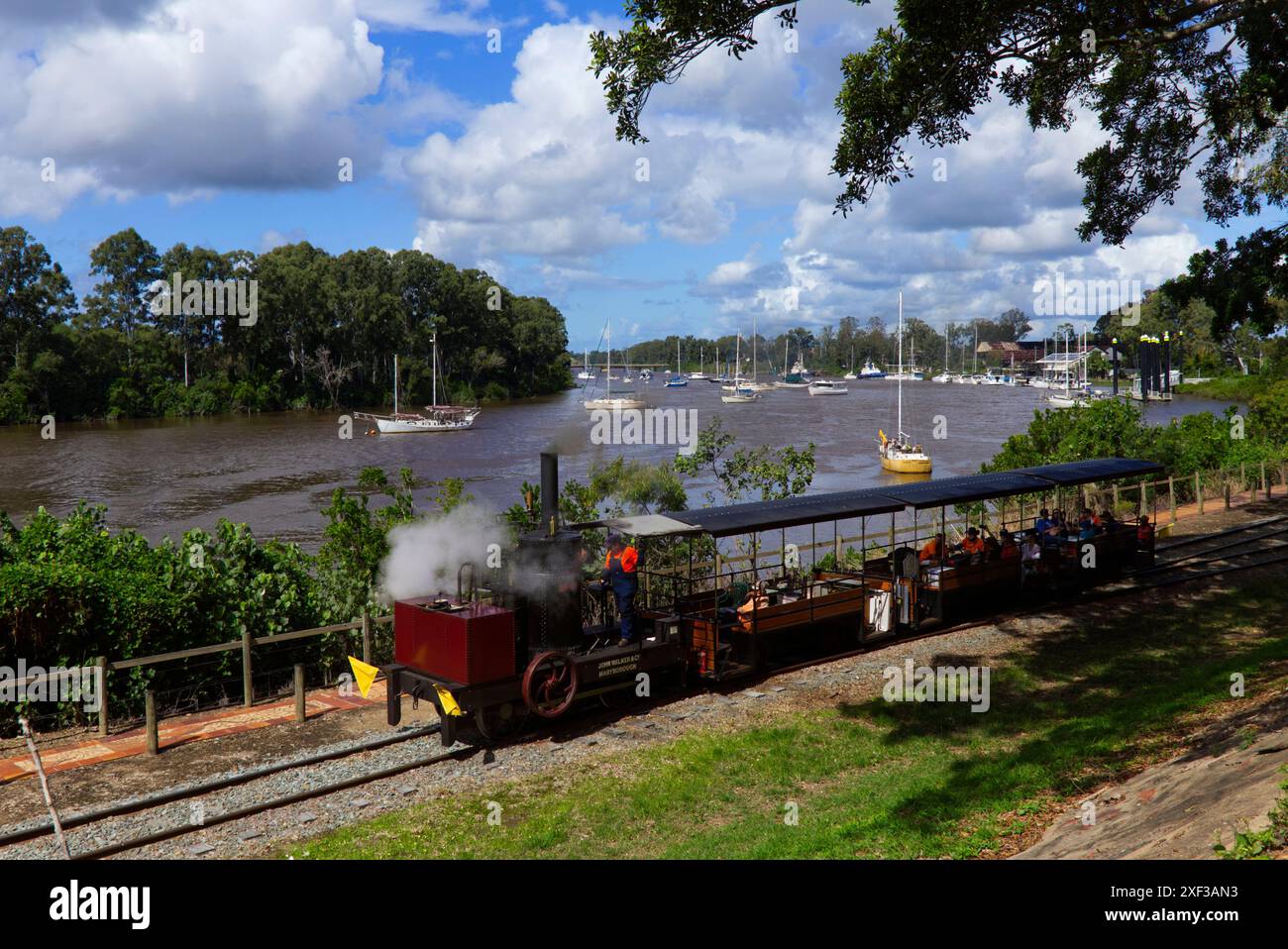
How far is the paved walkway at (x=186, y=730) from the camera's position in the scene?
39.7ft

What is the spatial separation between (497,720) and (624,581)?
2.45 meters

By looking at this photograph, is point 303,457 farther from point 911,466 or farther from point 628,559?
point 628,559

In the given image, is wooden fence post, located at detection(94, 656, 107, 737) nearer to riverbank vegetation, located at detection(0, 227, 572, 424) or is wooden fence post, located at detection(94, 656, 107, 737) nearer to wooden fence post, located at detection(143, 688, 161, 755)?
wooden fence post, located at detection(143, 688, 161, 755)

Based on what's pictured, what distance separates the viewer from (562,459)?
5062 cm

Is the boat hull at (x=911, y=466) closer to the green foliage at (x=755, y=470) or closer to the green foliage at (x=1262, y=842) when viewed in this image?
the green foliage at (x=755, y=470)

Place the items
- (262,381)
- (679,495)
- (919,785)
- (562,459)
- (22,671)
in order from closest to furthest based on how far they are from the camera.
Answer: (919,785), (22,671), (679,495), (562,459), (262,381)

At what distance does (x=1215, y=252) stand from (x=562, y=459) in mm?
36710

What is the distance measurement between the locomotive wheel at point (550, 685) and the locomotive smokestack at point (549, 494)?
1603 mm

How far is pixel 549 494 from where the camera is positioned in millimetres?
13156

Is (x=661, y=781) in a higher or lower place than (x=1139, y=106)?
lower

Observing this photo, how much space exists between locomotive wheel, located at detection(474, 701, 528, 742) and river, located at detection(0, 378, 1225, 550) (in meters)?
4.13
